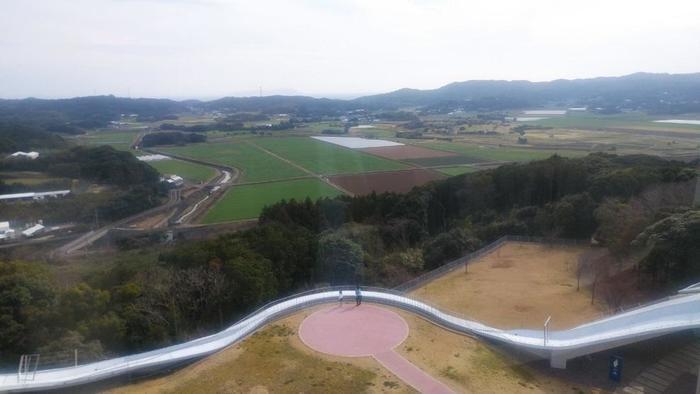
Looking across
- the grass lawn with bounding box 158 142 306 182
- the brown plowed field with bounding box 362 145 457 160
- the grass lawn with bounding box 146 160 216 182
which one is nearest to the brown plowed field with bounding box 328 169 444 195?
the grass lawn with bounding box 158 142 306 182

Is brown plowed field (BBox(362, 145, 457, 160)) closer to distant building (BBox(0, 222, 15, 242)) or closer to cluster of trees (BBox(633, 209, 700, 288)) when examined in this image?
distant building (BBox(0, 222, 15, 242))

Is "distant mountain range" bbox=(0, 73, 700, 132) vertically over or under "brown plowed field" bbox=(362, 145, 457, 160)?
over

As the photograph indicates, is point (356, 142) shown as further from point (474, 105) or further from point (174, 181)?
point (474, 105)

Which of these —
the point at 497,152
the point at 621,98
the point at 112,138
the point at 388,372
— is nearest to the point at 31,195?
the point at 388,372

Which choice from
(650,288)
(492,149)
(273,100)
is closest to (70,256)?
(650,288)

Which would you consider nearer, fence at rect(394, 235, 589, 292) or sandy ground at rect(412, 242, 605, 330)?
sandy ground at rect(412, 242, 605, 330)

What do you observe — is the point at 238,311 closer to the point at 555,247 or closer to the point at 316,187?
the point at 555,247
